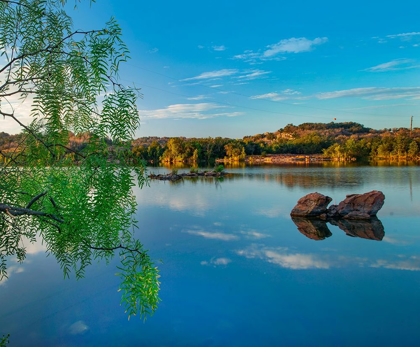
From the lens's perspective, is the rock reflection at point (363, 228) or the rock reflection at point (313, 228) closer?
the rock reflection at point (363, 228)

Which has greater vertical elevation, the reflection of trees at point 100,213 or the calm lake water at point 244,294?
the reflection of trees at point 100,213

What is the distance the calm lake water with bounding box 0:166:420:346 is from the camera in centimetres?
673

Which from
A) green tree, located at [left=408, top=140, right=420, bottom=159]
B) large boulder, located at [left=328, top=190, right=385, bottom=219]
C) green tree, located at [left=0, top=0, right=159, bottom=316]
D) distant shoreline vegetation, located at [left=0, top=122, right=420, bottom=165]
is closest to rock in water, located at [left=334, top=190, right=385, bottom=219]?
large boulder, located at [left=328, top=190, right=385, bottom=219]

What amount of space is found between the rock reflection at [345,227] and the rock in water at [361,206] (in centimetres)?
32

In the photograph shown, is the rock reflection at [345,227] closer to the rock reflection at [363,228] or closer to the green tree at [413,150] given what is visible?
the rock reflection at [363,228]

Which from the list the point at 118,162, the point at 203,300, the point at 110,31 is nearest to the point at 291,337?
the point at 203,300

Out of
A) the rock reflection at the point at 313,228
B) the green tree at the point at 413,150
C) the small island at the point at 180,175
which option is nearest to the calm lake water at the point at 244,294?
the rock reflection at the point at 313,228

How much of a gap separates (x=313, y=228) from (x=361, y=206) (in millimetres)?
3476

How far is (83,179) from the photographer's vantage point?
2.80 m

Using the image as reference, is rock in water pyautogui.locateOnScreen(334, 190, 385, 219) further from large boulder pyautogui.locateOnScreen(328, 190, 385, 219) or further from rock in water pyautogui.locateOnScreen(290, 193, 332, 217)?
rock in water pyautogui.locateOnScreen(290, 193, 332, 217)

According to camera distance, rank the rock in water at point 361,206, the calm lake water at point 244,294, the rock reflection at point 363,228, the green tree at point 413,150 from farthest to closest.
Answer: the green tree at point 413,150, the rock in water at point 361,206, the rock reflection at point 363,228, the calm lake water at point 244,294

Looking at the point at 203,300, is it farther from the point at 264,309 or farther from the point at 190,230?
the point at 190,230

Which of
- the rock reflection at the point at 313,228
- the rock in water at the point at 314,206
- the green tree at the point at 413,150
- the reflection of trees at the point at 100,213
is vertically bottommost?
the rock reflection at the point at 313,228

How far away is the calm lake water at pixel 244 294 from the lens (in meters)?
6.73
